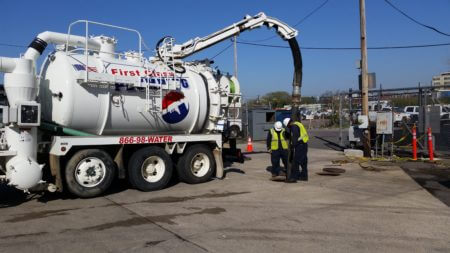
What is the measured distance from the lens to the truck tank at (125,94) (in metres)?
9.28

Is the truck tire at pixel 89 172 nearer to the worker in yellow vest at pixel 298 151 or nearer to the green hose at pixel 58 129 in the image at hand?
the green hose at pixel 58 129

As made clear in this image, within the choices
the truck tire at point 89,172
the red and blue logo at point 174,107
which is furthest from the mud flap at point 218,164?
the truck tire at point 89,172

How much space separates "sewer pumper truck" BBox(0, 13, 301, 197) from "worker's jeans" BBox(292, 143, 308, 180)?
1.94m

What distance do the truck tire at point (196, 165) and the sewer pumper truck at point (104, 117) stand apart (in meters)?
0.02

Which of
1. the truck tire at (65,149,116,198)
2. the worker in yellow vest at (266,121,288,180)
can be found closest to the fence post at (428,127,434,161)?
the worker in yellow vest at (266,121,288,180)

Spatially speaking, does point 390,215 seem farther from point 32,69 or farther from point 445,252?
point 32,69

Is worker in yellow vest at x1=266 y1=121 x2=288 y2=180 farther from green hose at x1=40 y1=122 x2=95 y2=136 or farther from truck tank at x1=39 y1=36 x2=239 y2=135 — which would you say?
green hose at x1=40 y1=122 x2=95 y2=136

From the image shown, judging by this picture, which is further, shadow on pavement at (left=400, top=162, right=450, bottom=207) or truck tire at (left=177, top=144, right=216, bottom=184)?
truck tire at (left=177, top=144, right=216, bottom=184)

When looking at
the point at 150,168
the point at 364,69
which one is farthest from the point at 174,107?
the point at 364,69

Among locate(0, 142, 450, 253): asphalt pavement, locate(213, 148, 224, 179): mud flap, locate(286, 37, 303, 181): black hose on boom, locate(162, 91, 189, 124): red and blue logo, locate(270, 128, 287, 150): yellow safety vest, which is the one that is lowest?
locate(0, 142, 450, 253): asphalt pavement

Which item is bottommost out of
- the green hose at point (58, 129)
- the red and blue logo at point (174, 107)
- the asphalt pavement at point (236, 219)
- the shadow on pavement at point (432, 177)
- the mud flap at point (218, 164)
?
the asphalt pavement at point (236, 219)

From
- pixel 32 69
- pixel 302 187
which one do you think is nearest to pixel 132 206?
pixel 32 69

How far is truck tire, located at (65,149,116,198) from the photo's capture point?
9.00 meters

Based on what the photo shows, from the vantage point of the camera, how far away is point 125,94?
10078 millimetres
